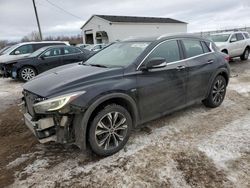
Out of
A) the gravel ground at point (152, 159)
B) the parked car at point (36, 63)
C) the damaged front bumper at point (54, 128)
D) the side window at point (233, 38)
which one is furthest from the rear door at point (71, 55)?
the side window at point (233, 38)

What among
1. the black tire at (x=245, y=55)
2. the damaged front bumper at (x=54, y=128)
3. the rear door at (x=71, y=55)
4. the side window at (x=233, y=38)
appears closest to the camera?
the damaged front bumper at (x=54, y=128)

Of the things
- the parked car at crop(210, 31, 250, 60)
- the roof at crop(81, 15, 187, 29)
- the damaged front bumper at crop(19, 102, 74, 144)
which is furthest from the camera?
the roof at crop(81, 15, 187, 29)

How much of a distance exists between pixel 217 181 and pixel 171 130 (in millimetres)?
1556

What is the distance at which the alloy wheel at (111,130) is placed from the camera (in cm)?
344

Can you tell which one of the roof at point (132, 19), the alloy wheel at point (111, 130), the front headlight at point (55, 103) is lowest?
the alloy wheel at point (111, 130)

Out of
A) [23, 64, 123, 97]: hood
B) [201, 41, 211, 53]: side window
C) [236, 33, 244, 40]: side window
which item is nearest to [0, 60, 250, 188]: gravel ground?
[23, 64, 123, 97]: hood

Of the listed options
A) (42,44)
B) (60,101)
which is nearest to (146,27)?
(42,44)

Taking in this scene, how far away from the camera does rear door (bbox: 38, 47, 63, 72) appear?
10266 millimetres

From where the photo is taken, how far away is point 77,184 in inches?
117

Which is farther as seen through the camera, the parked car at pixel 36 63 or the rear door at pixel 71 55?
the rear door at pixel 71 55

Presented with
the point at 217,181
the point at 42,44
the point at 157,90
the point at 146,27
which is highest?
the point at 146,27

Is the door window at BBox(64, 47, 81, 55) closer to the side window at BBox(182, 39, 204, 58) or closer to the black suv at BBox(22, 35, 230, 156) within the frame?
the black suv at BBox(22, 35, 230, 156)

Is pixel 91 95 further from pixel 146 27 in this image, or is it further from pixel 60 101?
pixel 146 27

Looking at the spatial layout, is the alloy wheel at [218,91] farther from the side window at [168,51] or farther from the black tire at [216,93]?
the side window at [168,51]
